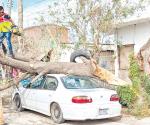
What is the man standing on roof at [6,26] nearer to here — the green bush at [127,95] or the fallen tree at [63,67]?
the fallen tree at [63,67]

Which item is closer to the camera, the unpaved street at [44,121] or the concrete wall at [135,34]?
the unpaved street at [44,121]

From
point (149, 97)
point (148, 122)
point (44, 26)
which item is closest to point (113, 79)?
point (148, 122)

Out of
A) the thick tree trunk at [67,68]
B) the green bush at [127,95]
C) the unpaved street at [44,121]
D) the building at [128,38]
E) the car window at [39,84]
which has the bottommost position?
the unpaved street at [44,121]

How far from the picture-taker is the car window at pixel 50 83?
13549mm

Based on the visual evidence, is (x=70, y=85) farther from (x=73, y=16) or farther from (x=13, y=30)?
(x=73, y=16)

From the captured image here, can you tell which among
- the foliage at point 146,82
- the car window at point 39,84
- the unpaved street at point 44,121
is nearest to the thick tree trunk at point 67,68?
the unpaved street at point 44,121

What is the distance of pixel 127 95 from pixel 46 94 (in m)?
3.16

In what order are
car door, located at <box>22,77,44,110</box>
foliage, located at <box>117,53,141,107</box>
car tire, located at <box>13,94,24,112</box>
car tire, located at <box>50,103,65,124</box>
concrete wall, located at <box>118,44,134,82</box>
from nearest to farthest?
car tire, located at <box>50,103,65,124</box>
car door, located at <box>22,77,44,110</box>
foliage, located at <box>117,53,141,107</box>
car tire, located at <box>13,94,24,112</box>
concrete wall, located at <box>118,44,134,82</box>

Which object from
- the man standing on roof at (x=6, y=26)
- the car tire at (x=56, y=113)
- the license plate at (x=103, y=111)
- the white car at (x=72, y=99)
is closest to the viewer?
the man standing on roof at (x=6, y=26)

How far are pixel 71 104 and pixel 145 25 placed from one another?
6719mm

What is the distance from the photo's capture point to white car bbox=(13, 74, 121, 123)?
1249 centimetres

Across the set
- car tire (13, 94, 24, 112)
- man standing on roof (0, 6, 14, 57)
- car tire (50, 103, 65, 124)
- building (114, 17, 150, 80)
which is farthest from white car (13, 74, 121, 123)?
building (114, 17, 150, 80)

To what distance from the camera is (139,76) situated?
16156 mm

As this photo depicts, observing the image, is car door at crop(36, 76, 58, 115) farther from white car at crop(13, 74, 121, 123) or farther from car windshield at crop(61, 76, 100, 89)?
car windshield at crop(61, 76, 100, 89)
